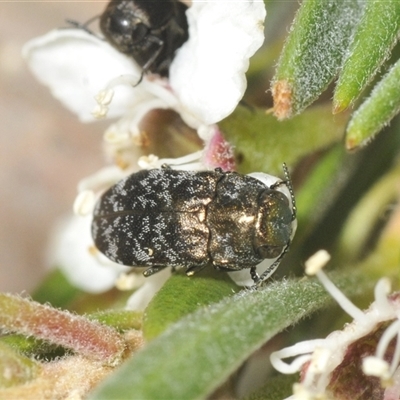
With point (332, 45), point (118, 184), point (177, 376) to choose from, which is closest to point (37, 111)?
point (118, 184)

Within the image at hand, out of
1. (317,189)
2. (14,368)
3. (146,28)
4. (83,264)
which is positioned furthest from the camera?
(83,264)

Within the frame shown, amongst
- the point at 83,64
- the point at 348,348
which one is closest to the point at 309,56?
the point at 348,348

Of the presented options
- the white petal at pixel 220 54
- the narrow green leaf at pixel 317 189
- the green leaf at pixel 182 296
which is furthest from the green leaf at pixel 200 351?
the narrow green leaf at pixel 317 189

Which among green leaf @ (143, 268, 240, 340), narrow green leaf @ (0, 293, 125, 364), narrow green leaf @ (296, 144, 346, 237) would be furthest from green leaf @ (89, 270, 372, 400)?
narrow green leaf @ (296, 144, 346, 237)

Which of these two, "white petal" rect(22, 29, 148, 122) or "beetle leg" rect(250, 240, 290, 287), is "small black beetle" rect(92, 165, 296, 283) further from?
"white petal" rect(22, 29, 148, 122)

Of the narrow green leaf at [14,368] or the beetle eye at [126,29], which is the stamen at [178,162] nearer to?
the beetle eye at [126,29]

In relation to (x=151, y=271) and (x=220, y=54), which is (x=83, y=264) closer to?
(x=151, y=271)

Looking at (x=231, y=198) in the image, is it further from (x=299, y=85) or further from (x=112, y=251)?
(x=299, y=85)

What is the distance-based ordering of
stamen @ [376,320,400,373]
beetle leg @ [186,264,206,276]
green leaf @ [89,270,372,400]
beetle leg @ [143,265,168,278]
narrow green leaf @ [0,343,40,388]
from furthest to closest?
beetle leg @ [143,265,168,278]
beetle leg @ [186,264,206,276]
stamen @ [376,320,400,373]
narrow green leaf @ [0,343,40,388]
green leaf @ [89,270,372,400]
